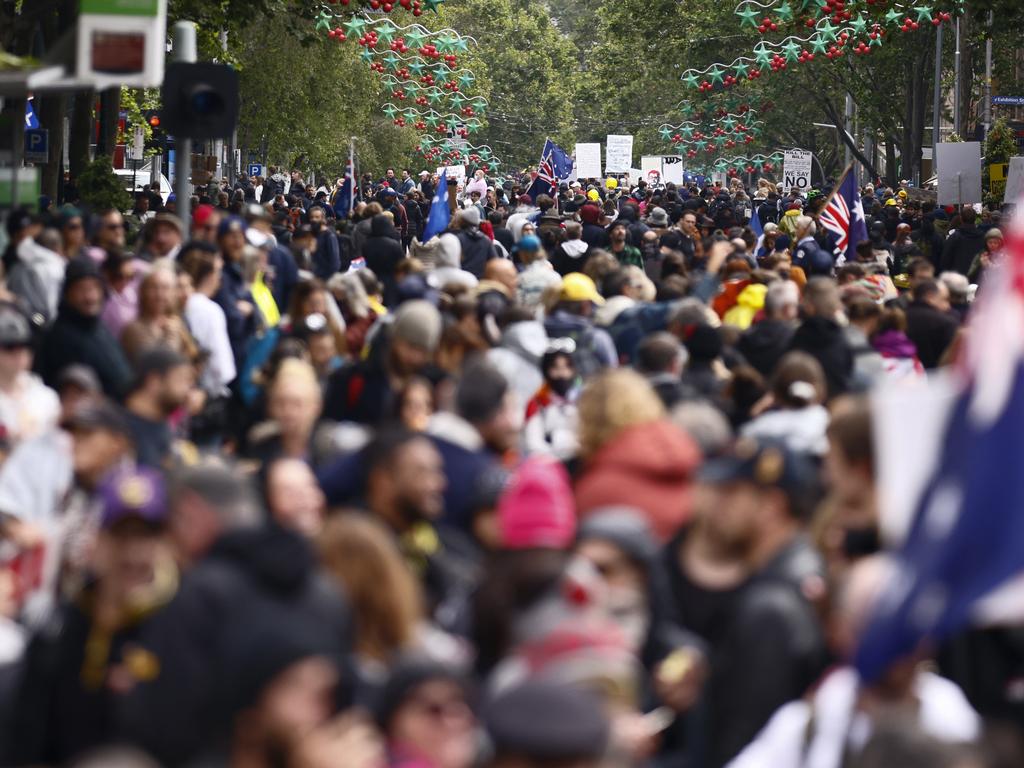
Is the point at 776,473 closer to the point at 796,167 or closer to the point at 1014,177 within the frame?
the point at 1014,177

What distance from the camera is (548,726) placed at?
13.9ft

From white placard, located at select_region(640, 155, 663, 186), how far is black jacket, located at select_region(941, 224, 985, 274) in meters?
39.2

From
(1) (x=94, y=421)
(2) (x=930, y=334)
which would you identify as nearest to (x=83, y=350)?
(1) (x=94, y=421)

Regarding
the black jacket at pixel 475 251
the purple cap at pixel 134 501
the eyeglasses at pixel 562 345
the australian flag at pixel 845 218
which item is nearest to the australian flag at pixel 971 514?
the purple cap at pixel 134 501

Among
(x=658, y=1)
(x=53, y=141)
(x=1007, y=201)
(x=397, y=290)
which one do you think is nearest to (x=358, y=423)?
(x=397, y=290)

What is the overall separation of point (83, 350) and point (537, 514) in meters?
5.27

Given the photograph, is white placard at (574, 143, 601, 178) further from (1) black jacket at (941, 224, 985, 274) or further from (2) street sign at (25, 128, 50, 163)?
(1) black jacket at (941, 224, 985, 274)

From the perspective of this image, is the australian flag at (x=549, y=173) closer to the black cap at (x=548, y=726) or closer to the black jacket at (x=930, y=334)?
the black jacket at (x=930, y=334)

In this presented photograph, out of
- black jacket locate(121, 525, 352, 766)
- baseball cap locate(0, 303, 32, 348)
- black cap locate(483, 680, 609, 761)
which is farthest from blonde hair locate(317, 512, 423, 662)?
baseball cap locate(0, 303, 32, 348)

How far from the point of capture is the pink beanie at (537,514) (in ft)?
20.8

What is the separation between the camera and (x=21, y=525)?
24.5ft

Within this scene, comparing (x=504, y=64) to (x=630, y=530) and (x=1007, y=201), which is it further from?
(x=630, y=530)

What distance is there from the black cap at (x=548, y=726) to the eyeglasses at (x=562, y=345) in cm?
689

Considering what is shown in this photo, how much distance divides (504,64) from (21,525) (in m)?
115
